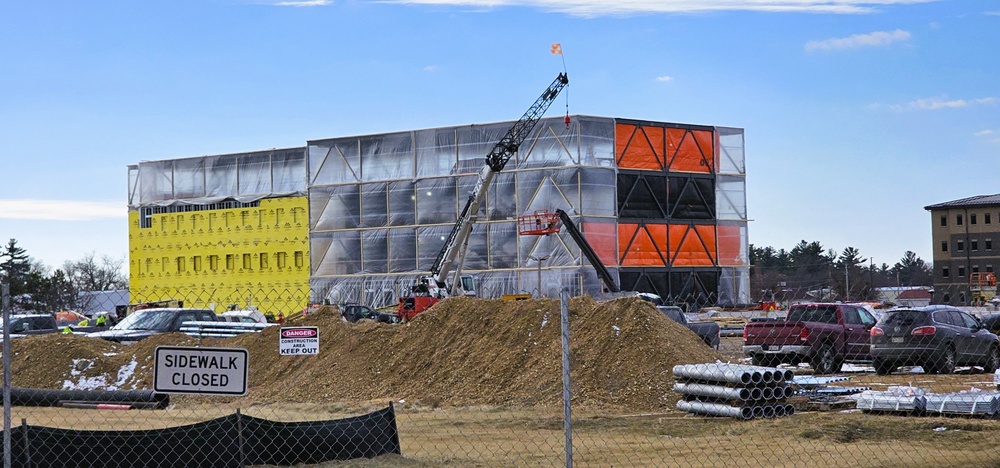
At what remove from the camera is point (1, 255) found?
115875 millimetres

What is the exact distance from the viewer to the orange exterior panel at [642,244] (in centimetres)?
6731

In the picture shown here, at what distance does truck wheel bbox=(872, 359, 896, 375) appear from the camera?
2220cm

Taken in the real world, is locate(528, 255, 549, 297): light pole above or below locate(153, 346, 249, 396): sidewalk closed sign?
above

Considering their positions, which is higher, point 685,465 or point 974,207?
point 974,207

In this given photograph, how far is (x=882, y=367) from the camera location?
73.4 ft

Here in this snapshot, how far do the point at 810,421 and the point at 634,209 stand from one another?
176 feet

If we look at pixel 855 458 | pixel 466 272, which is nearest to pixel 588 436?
pixel 855 458

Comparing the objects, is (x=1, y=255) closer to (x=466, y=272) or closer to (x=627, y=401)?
(x=466, y=272)

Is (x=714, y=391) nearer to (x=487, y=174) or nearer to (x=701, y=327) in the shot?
(x=701, y=327)

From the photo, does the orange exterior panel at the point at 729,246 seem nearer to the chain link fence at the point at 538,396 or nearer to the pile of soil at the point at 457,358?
the chain link fence at the point at 538,396

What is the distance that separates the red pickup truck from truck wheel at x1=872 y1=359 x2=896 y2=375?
108 cm

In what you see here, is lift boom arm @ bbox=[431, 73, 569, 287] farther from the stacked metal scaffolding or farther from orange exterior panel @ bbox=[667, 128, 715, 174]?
the stacked metal scaffolding

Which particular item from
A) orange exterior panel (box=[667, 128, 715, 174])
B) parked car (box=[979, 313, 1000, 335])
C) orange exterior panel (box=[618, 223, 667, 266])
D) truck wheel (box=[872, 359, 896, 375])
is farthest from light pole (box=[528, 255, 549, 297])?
truck wheel (box=[872, 359, 896, 375])

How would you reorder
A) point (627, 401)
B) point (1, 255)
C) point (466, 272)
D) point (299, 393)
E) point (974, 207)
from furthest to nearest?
point (1, 255) → point (974, 207) → point (466, 272) → point (299, 393) → point (627, 401)
